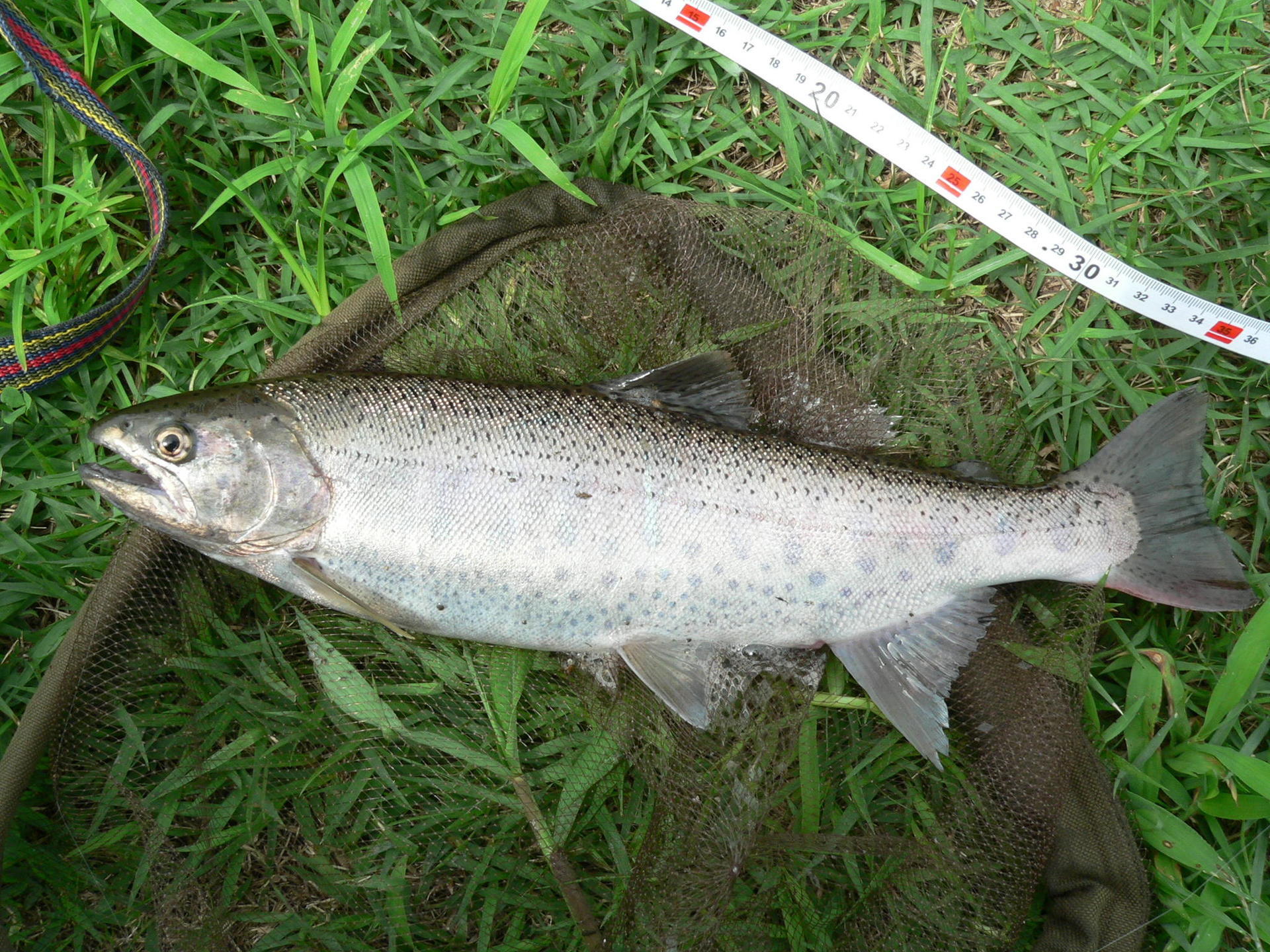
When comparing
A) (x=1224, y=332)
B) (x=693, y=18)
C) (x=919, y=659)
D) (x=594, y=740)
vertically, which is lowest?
(x=594, y=740)

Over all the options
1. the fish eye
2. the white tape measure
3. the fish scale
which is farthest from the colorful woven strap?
the white tape measure

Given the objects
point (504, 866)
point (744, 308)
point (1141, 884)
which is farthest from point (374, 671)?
point (1141, 884)

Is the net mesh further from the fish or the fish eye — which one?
the fish eye

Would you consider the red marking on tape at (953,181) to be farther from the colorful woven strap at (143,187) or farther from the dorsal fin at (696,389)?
the colorful woven strap at (143,187)

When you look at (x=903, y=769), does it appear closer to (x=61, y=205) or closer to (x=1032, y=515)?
(x=1032, y=515)

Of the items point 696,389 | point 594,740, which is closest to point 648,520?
point 696,389

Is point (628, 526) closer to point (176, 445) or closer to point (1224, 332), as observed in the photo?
point (176, 445)
